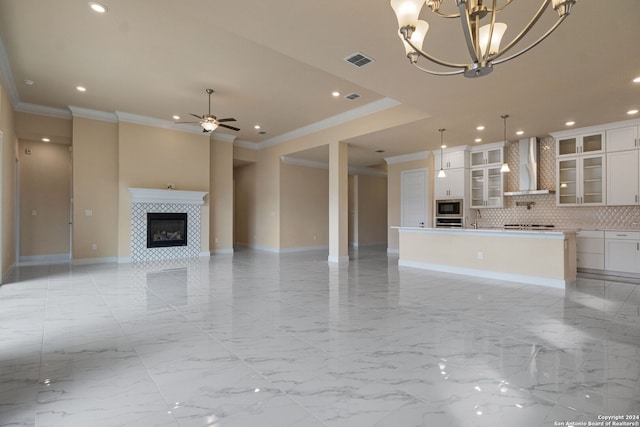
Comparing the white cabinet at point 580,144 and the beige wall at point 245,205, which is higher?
the white cabinet at point 580,144

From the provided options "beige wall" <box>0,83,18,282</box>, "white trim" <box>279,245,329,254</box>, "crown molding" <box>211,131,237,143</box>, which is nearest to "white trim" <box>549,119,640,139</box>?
"white trim" <box>279,245,329,254</box>

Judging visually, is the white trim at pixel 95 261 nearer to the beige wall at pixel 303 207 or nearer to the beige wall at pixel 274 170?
the beige wall at pixel 274 170

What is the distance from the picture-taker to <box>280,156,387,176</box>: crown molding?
9869mm

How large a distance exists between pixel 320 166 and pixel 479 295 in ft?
23.8

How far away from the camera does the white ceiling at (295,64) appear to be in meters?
3.04

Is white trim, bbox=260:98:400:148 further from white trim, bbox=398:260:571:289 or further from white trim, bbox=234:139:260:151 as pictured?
white trim, bbox=398:260:571:289

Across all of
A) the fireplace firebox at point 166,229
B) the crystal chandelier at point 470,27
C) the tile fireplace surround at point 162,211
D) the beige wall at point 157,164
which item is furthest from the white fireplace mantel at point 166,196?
the crystal chandelier at point 470,27

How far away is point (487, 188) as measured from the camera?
8.06 meters

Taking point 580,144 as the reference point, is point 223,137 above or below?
above

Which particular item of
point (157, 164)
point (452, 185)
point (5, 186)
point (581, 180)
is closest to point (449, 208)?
point (452, 185)

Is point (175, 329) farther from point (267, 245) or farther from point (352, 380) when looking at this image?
point (267, 245)

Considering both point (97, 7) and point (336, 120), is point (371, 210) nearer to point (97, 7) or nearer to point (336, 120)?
point (336, 120)

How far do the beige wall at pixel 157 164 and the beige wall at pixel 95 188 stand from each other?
28cm

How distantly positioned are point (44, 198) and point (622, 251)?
12.8 m
